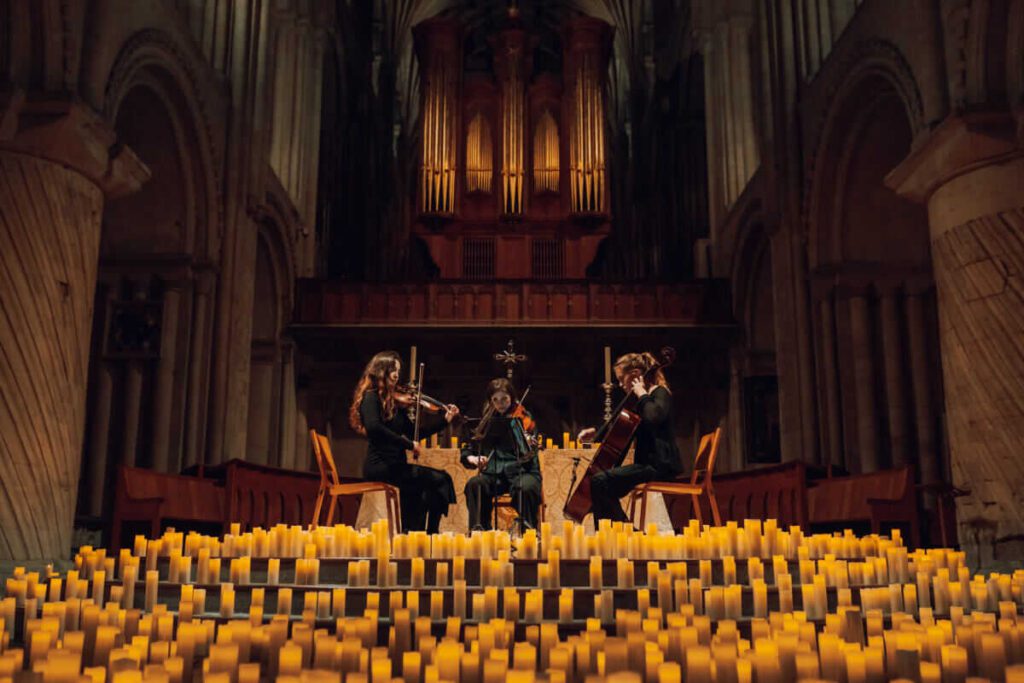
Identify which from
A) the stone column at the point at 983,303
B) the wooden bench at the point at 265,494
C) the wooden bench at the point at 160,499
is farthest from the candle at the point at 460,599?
the wooden bench at the point at 265,494

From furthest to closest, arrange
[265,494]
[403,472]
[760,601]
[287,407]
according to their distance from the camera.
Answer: [287,407] < [265,494] < [403,472] < [760,601]

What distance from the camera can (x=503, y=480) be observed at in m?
7.52

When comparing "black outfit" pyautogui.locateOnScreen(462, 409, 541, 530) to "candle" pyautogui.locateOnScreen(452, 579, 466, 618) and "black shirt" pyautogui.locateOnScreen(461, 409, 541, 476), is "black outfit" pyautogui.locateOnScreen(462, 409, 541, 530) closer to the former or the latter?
"black shirt" pyautogui.locateOnScreen(461, 409, 541, 476)

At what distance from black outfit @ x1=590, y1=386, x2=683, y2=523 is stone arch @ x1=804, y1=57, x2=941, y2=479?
5.45 metres

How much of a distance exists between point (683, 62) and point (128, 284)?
13.5 metres

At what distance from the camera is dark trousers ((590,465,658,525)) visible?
7031 mm

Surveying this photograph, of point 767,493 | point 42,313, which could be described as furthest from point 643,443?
point 42,313

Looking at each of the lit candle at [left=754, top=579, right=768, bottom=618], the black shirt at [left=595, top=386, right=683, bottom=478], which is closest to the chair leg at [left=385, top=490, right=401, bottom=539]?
the black shirt at [left=595, top=386, right=683, bottom=478]

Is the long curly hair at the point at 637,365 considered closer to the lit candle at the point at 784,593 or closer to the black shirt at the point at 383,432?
the black shirt at the point at 383,432

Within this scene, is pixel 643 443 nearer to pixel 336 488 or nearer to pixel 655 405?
pixel 655 405

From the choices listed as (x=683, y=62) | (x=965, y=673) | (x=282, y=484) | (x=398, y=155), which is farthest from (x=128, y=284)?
(x=398, y=155)

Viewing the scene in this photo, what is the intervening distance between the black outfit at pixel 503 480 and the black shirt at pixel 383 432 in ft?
1.42

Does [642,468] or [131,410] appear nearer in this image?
[642,468]

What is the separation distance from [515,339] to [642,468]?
9.55 metres
